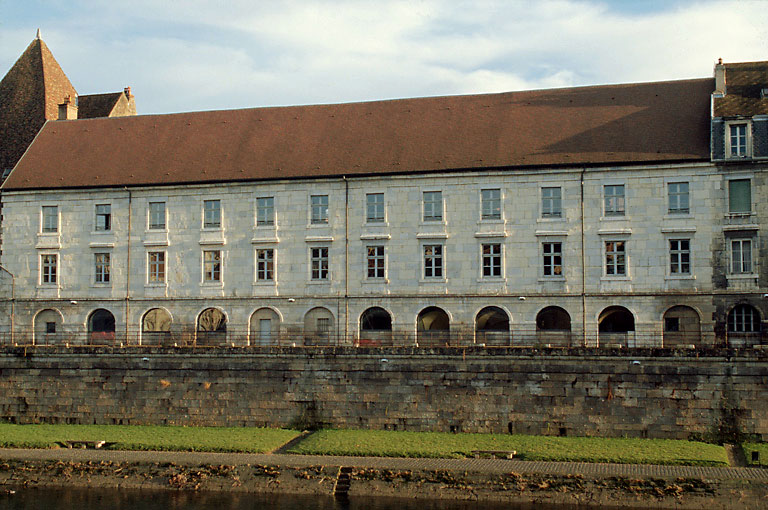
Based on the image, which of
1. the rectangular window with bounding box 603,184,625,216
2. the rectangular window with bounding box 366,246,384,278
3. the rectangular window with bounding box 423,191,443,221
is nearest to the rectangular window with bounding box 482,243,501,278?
the rectangular window with bounding box 423,191,443,221

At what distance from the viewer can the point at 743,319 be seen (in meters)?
41.6

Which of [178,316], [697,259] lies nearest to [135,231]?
[178,316]

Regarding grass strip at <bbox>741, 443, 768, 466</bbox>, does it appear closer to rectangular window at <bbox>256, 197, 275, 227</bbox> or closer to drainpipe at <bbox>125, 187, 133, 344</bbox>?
rectangular window at <bbox>256, 197, 275, 227</bbox>

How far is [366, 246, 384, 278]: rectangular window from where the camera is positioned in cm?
4538

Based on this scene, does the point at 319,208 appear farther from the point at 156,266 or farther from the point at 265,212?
the point at 156,266

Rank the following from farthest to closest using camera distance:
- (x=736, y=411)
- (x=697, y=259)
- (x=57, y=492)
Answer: (x=697, y=259)
(x=736, y=411)
(x=57, y=492)

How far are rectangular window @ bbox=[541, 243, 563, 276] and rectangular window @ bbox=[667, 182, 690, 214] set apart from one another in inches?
207

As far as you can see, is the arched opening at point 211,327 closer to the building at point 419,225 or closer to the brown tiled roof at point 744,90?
the building at point 419,225

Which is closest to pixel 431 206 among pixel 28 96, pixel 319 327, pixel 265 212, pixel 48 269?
pixel 319 327

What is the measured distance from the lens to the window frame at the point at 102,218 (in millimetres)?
48375

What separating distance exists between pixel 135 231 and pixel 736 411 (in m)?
29.7

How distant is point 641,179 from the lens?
43.2 m

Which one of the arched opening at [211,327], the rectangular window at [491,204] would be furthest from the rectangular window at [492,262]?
the arched opening at [211,327]

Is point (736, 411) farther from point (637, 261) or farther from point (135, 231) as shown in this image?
point (135, 231)
